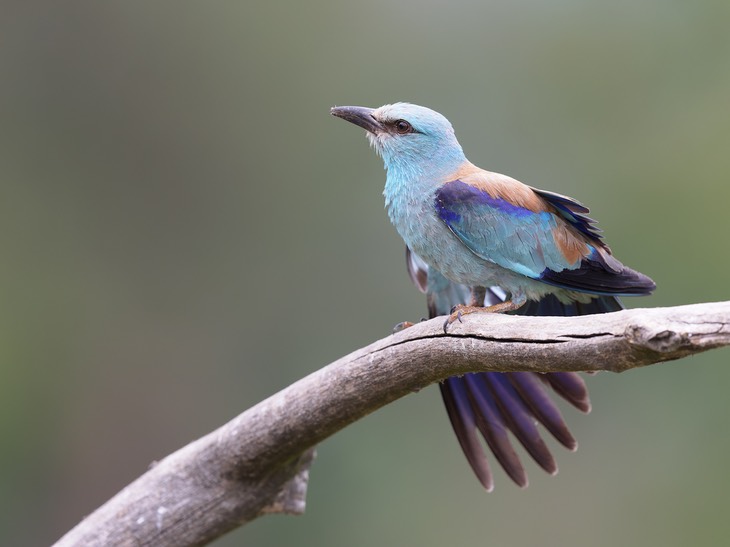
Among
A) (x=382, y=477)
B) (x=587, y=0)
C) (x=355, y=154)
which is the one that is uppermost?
(x=587, y=0)

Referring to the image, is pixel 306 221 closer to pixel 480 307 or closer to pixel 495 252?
pixel 495 252

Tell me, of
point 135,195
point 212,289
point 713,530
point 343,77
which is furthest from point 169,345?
point 713,530

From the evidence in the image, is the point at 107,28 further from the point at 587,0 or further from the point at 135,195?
the point at 587,0

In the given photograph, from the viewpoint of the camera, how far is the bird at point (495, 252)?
2.72 meters

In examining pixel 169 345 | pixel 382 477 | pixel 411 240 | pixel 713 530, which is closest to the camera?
pixel 411 240

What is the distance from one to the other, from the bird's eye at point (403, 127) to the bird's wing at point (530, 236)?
1.00 feet

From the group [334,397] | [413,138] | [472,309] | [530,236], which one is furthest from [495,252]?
[334,397]

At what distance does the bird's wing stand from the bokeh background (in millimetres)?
2530

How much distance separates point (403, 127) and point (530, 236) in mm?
610

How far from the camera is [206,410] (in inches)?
228

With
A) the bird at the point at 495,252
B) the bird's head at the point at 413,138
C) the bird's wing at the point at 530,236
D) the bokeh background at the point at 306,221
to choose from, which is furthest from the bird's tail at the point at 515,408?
the bokeh background at the point at 306,221

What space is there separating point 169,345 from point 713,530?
11.0ft

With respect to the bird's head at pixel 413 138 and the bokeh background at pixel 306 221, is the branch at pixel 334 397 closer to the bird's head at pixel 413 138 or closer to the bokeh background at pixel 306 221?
the bird's head at pixel 413 138

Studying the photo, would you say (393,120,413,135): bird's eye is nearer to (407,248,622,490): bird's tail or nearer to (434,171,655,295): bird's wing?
(434,171,655,295): bird's wing
